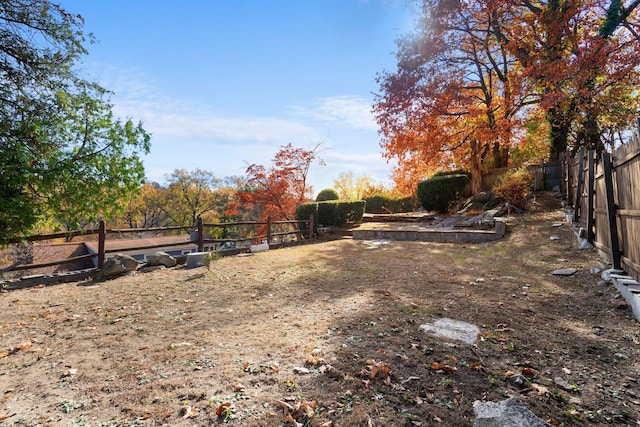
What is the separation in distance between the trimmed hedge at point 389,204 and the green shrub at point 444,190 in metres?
4.12

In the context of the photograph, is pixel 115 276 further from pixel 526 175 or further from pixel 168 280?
pixel 526 175

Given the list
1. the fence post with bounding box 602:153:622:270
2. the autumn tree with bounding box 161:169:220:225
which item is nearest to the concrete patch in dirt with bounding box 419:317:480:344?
the fence post with bounding box 602:153:622:270

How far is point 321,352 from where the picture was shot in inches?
108

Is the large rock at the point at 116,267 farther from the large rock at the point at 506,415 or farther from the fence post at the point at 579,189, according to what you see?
the fence post at the point at 579,189

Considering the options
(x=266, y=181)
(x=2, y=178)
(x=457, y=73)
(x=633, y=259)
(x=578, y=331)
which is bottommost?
(x=578, y=331)

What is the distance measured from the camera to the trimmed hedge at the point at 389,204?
18.0 m

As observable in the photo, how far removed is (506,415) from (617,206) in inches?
168

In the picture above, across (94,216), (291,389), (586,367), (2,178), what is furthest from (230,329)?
(586,367)

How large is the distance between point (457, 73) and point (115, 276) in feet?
43.0

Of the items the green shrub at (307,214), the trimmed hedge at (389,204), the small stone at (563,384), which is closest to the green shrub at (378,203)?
the trimmed hedge at (389,204)

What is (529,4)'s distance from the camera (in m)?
11.5

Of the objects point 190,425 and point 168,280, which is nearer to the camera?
point 190,425

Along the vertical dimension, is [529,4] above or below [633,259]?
above

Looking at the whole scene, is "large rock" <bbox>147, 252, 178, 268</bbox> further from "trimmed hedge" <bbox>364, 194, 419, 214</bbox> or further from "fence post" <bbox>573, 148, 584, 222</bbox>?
"trimmed hedge" <bbox>364, 194, 419, 214</bbox>
